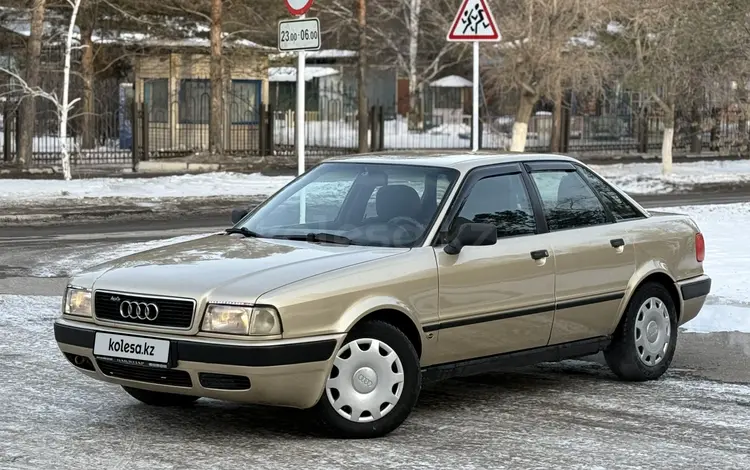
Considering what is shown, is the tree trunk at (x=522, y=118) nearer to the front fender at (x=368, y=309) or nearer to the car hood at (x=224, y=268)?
the car hood at (x=224, y=268)

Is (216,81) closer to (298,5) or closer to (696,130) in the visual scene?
(696,130)

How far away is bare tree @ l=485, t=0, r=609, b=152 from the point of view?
31312 mm

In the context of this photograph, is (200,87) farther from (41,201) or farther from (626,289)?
(626,289)

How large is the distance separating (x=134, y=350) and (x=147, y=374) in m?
0.13

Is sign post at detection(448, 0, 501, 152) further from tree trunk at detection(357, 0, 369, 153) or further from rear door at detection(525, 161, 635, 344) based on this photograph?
tree trunk at detection(357, 0, 369, 153)

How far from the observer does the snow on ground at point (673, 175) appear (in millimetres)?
29328

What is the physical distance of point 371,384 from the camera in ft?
22.4

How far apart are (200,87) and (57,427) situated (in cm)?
3362

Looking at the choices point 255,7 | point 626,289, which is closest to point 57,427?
point 626,289

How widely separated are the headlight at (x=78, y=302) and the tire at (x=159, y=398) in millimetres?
629

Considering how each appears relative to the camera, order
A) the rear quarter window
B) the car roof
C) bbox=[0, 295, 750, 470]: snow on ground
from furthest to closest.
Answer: the rear quarter window < the car roof < bbox=[0, 295, 750, 470]: snow on ground

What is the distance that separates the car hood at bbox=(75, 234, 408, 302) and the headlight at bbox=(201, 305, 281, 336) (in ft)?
0.17

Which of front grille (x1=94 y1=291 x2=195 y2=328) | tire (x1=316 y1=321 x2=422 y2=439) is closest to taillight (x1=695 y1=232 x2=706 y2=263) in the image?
tire (x1=316 y1=321 x2=422 y2=439)

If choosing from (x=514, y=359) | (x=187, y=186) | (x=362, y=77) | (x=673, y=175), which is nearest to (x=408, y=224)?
(x=514, y=359)
